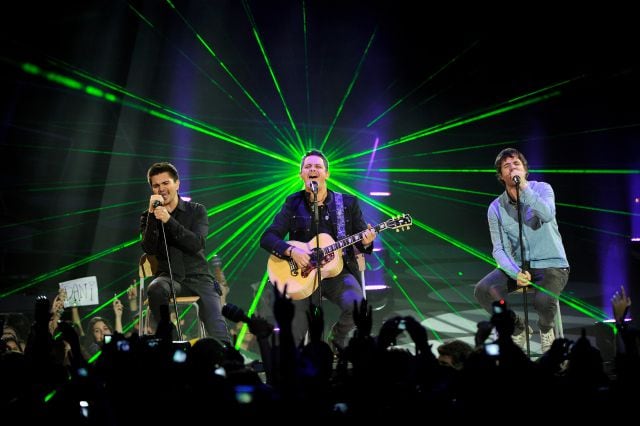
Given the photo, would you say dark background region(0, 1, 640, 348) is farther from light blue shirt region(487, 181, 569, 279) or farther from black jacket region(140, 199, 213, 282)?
black jacket region(140, 199, 213, 282)

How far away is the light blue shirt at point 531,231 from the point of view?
4695 mm

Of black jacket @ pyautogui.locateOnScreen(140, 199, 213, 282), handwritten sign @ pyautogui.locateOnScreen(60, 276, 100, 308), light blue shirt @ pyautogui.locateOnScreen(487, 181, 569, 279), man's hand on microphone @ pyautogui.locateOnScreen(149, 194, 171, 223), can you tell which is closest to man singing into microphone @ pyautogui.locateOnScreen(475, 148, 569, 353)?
light blue shirt @ pyautogui.locateOnScreen(487, 181, 569, 279)

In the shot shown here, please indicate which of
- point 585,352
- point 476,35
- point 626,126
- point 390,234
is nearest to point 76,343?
point 585,352

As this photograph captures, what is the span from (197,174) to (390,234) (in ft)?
11.7

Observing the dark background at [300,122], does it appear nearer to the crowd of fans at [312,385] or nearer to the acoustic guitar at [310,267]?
the acoustic guitar at [310,267]

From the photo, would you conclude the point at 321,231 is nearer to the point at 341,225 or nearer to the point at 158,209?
the point at 341,225

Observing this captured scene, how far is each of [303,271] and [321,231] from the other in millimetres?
468

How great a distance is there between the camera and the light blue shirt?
4.70 metres

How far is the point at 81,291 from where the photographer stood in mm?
6090

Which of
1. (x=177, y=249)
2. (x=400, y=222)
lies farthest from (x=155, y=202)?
(x=400, y=222)

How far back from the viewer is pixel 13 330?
500 centimetres

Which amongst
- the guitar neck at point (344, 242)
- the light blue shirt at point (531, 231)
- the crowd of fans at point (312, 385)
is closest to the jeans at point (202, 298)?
the guitar neck at point (344, 242)

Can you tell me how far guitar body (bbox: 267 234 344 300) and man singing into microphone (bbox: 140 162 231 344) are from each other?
0.58m

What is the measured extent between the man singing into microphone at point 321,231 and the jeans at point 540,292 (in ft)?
3.57
